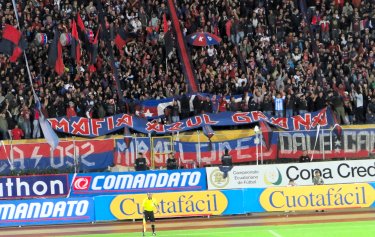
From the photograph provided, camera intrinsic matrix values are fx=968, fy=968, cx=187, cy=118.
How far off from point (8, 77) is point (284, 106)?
1197 centimetres

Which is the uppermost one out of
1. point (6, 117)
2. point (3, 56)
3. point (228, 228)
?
point (3, 56)

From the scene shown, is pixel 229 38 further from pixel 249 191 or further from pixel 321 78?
pixel 249 191

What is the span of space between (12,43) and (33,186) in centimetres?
646

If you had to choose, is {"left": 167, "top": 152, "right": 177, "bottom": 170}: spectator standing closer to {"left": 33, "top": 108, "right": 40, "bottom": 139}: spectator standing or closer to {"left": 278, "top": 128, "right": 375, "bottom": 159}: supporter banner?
{"left": 278, "top": 128, "right": 375, "bottom": 159}: supporter banner

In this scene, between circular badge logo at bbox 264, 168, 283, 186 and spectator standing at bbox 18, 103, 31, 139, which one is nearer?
circular badge logo at bbox 264, 168, 283, 186

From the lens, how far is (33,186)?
1495 inches

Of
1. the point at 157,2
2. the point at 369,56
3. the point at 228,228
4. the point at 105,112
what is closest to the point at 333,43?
the point at 369,56

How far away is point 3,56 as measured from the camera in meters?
42.1

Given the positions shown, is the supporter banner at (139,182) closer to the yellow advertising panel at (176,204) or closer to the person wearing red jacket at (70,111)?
the yellow advertising panel at (176,204)

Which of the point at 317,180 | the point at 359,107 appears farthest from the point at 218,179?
the point at 359,107

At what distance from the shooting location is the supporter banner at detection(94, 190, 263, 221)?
3631 cm

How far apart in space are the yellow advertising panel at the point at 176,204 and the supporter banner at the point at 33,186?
2891mm

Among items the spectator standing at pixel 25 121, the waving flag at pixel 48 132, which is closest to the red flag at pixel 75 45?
the spectator standing at pixel 25 121

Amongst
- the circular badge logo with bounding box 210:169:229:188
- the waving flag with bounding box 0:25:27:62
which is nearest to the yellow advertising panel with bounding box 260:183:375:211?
the circular badge logo with bounding box 210:169:229:188
